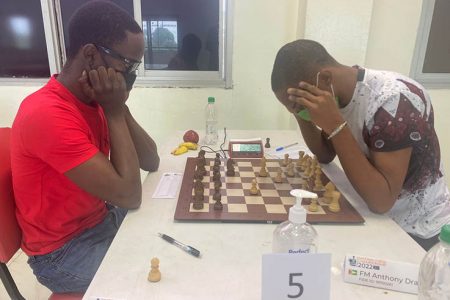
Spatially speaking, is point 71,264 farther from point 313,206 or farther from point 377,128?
point 377,128

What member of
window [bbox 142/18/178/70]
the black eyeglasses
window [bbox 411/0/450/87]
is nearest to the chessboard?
the black eyeglasses

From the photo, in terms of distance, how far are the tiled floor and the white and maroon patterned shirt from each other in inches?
62.7

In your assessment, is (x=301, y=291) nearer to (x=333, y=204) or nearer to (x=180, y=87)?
(x=333, y=204)

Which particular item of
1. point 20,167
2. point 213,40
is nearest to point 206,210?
point 20,167

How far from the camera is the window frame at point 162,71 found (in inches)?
92.7

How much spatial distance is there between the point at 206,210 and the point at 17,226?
1.92ft

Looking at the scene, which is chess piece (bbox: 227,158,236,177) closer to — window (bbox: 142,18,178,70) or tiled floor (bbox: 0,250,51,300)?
tiled floor (bbox: 0,250,51,300)

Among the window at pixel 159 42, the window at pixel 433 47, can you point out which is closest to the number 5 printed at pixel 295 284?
the window at pixel 159 42

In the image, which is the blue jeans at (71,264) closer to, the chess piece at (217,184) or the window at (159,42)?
the chess piece at (217,184)

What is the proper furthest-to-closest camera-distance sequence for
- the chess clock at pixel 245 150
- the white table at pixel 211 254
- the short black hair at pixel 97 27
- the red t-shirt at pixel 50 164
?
1. the chess clock at pixel 245 150
2. the short black hair at pixel 97 27
3. the red t-shirt at pixel 50 164
4. the white table at pixel 211 254

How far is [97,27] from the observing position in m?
1.07

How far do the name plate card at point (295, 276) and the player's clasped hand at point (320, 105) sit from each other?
56 cm

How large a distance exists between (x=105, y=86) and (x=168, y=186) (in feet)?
1.32

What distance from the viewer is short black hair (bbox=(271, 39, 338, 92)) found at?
112 centimetres
